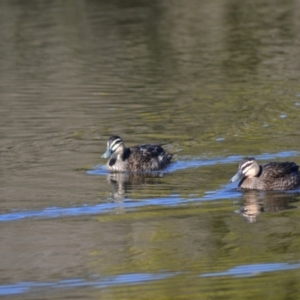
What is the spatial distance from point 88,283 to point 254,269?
1529mm

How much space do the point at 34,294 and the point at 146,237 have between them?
2157mm

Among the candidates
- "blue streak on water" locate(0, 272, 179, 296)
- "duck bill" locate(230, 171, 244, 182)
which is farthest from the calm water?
"duck bill" locate(230, 171, 244, 182)

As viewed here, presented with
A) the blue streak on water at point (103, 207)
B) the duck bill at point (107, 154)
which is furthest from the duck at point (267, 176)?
the duck bill at point (107, 154)

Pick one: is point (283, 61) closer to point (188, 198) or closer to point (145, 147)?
point (145, 147)

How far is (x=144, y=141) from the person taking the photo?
16422 millimetres

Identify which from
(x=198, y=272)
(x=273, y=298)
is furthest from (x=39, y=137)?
(x=273, y=298)

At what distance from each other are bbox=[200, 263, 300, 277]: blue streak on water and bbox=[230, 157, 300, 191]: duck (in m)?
3.70

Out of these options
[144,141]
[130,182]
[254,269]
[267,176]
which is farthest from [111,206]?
[144,141]

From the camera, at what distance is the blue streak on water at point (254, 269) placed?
372 inches

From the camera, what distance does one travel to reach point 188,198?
1274 centimetres

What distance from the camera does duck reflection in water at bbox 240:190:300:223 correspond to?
12.1m

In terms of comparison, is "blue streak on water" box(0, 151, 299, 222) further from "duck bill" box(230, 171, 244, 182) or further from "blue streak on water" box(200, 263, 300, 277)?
"blue streak on water" box(200, 263, 300, 277)

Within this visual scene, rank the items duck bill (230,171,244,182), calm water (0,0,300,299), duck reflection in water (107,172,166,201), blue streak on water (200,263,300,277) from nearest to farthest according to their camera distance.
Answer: blue streak on water (200,263,300,277), calm water (0,0,300,299), duck reflection in water (107,172,166,201), duck bill (230,171,244,182)

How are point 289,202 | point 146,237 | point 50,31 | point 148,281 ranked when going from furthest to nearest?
point 50,31
point 289,202
point 146,237
point 148,281
